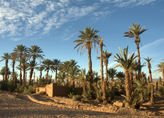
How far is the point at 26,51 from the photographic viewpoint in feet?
129

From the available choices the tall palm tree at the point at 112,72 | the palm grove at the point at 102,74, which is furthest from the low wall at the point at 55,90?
the tall palm tree at the point at 112,72

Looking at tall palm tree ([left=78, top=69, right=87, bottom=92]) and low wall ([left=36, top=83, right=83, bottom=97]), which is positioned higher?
tall palm tree ([left=78, top=69, right=87, bottom=92])

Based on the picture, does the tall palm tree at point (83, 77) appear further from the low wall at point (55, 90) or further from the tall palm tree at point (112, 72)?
the tall palm tree at point (112, 72)

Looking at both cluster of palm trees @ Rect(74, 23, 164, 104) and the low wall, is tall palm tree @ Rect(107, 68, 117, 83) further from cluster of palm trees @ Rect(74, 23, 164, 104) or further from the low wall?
the low wall

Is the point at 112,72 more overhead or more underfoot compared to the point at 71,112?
more overhead

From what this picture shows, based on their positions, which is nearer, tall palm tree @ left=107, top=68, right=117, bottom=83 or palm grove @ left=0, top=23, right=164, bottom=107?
palm grove @ left=0, top=23, right=164, bottom=107

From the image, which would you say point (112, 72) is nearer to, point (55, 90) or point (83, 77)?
point (83, 77)

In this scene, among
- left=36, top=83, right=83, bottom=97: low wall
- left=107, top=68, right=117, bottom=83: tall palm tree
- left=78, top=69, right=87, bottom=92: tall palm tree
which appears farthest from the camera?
left=107, top=68, right=117, bottom=83: tall palm tree

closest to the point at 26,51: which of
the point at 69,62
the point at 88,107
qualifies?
the point at 69,62

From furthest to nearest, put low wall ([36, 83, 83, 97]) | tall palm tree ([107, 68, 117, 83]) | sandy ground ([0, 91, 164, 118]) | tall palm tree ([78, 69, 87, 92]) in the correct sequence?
1. tall palm tree ([107, 68, 117, 83])
2. tall palm tree ([78, 69, 87, 92])
3. low wall ([36, 83, 83, 97])
4. sandy ground ([0, 91, 164, 118])

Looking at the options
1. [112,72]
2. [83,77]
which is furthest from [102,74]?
[112,72]

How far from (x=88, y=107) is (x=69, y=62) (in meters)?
27.6

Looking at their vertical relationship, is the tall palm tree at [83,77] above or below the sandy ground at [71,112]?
above

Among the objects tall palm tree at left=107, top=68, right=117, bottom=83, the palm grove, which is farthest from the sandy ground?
tall palm tree at left=107, top=68, right=117, bottom=83
